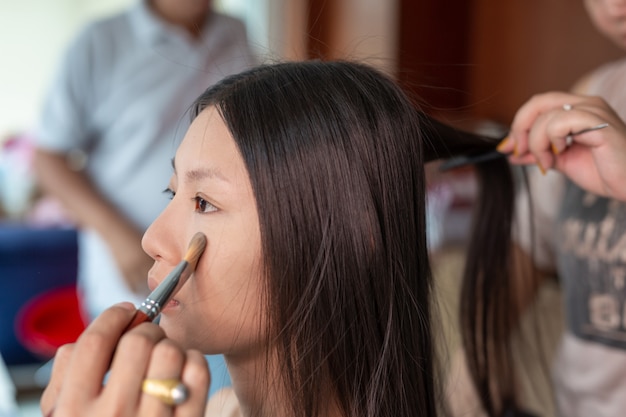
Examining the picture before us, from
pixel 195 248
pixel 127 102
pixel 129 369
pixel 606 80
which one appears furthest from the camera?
pixel 127 102

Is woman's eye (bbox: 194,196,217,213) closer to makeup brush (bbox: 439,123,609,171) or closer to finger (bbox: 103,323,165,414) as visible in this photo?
finger (bbox: 103,323,165,414)

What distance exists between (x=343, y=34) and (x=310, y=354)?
7.85 feet

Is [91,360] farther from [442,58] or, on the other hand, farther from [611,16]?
[442,58]

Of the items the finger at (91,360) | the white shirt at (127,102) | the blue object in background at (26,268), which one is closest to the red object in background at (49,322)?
the blue object in background at (26,268)

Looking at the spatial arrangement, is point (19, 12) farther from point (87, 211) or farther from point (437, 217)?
point (87, 211)

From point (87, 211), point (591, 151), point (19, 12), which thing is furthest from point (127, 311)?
point (19, 12)

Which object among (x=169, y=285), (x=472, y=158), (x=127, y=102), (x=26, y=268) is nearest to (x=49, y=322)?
(x=26, y=268)

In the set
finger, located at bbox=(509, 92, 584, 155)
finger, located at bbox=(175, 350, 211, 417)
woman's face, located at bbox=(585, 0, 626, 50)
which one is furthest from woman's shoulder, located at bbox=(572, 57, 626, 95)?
finger, located at bbox=(175, 350, 211, 417)

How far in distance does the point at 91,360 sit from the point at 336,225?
233 mm

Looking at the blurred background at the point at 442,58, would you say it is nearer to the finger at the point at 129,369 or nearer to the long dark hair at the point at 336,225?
the long dark hair at the point at 336,225

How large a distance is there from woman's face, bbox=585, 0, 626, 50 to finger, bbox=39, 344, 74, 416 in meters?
0.61

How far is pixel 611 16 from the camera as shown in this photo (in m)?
0.81

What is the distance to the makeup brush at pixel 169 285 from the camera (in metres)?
0.51

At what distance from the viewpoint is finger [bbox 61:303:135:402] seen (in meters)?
0.45
